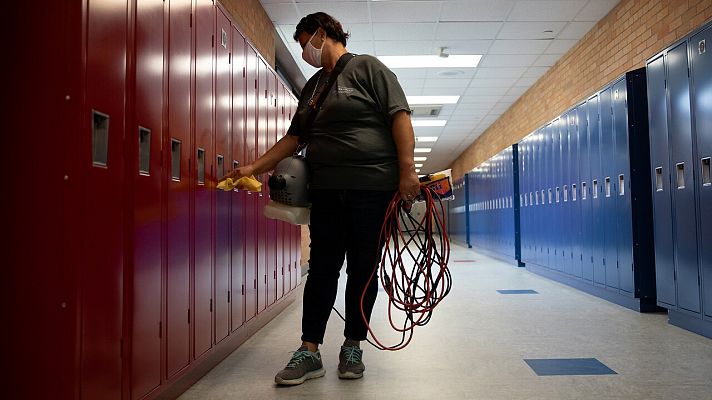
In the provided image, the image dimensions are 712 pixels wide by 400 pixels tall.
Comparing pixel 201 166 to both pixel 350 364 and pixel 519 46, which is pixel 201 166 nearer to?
pixel 350 364

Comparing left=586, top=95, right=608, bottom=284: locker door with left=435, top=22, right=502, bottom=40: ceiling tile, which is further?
left=435, top=22, right=502, bottom=40: ceiling tile

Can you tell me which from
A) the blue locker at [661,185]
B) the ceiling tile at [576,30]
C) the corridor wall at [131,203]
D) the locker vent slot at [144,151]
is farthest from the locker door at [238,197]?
the ceiling tile at [576,30]

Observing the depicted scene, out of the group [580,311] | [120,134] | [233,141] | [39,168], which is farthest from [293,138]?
[580,311]

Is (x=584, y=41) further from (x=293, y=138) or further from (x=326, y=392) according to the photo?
(x=326, y=392)

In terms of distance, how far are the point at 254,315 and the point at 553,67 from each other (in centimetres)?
588

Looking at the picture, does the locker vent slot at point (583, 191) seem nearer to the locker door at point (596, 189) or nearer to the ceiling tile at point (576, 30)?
the locker door at point (596, 189)

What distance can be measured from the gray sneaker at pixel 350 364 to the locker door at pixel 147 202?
70 centimetres

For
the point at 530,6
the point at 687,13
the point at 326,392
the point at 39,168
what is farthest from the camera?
the point at 530,6

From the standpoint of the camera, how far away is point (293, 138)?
2281mm

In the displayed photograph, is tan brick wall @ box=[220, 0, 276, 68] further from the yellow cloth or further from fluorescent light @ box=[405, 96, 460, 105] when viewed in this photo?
fluorescent light @ box=[405, 96, 460, 105]

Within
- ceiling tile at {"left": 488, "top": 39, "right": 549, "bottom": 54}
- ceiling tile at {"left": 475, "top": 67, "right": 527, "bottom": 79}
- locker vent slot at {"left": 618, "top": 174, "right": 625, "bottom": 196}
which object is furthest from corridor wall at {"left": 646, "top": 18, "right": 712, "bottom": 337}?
ceiling tile at {"left": 475, "top": 67, "right": 527, "bottom": 79}

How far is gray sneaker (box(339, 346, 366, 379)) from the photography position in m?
2.03

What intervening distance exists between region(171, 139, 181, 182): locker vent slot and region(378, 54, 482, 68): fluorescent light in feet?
17.3

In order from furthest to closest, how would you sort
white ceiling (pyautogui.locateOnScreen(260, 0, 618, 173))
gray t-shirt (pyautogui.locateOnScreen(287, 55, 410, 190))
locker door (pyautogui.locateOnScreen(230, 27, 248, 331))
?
1. white ceiling (pyautogui.locateOnScreen(260, 0, 618, 173))
2. locker door (pyautogui.locateOnScreen(230, 27, 248, 331))
3. gray t-shirt (pyautogui.locateOnScreen(287, 55, 410, 190))
